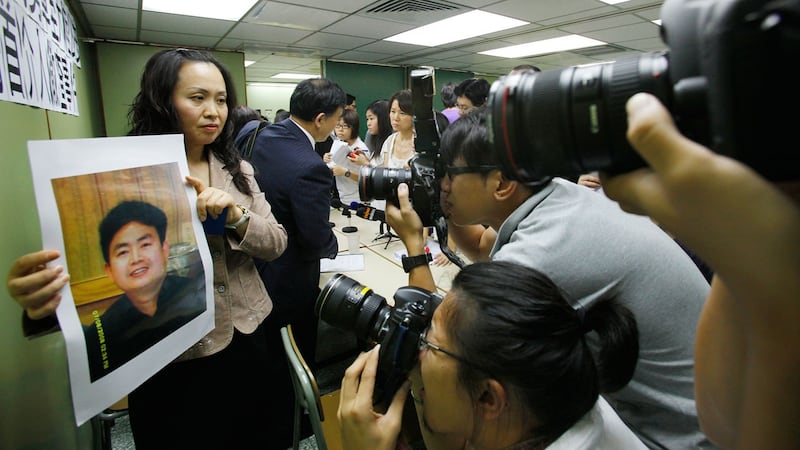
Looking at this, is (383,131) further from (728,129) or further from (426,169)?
(728,129)

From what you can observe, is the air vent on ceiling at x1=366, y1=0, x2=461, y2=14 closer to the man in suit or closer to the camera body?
the man in suit

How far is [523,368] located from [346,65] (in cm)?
691

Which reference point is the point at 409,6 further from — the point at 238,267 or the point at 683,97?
the point at 683,97

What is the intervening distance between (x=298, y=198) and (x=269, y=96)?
9152 mm

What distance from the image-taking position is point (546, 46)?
18.5ft

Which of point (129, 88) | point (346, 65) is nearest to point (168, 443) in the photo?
point (129, 88)

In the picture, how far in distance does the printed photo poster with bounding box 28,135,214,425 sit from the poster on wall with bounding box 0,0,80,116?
1.13 feet

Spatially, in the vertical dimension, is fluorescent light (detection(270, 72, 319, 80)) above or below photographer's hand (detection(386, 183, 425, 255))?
above

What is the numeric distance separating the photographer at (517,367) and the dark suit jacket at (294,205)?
0.93 metres

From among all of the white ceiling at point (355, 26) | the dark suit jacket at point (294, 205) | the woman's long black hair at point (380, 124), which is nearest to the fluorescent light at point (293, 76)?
the white ceiling at point (355, 26)

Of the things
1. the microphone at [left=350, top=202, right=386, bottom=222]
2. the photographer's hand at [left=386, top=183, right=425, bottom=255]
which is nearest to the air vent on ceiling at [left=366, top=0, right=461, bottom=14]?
the microphone at [left=350, top=202, right=386, bottom=222]

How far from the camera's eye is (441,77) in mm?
8016

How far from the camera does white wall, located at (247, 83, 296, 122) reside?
9531 millimetres

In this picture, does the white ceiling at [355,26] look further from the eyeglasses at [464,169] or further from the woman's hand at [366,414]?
the woman's hand at [366,414]
